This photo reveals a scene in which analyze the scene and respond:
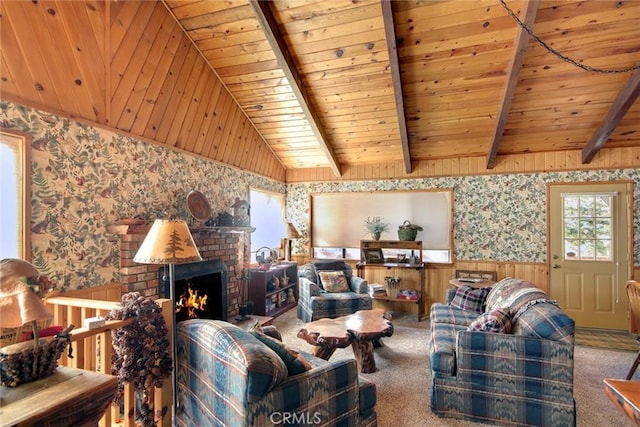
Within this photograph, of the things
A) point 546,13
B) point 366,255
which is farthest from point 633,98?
point 366,255

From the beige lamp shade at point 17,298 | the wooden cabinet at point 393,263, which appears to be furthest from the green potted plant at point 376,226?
the beige lamp shade at point 17,298

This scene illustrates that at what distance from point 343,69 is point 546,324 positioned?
3.19 meters

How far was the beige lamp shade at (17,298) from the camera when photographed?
1116 mm

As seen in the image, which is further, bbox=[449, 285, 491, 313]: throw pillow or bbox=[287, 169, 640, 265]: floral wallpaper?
bbox=[287, 169, 640, 265]: floral wallpaper

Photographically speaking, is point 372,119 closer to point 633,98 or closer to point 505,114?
point 505,114

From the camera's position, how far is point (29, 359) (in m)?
1.21

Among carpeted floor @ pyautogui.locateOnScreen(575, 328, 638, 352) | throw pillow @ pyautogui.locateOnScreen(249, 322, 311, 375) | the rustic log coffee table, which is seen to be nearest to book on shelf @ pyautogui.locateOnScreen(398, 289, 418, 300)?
the rustic log coffee table

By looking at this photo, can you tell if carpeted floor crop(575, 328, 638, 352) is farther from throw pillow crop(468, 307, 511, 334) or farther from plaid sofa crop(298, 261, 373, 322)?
plaid sofa crop(298, 261, 373, 322)

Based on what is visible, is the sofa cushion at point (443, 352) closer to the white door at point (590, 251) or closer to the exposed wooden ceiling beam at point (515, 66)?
the exposed wooden ceiling beam at point (515, 66)

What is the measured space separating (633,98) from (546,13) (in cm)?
143

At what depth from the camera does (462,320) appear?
10.5 ft

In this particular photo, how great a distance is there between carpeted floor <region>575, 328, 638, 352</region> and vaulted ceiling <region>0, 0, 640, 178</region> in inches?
96.2

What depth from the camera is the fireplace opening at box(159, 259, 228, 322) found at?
329 centimetres

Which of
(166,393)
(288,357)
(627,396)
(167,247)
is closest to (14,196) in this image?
(167,247)
